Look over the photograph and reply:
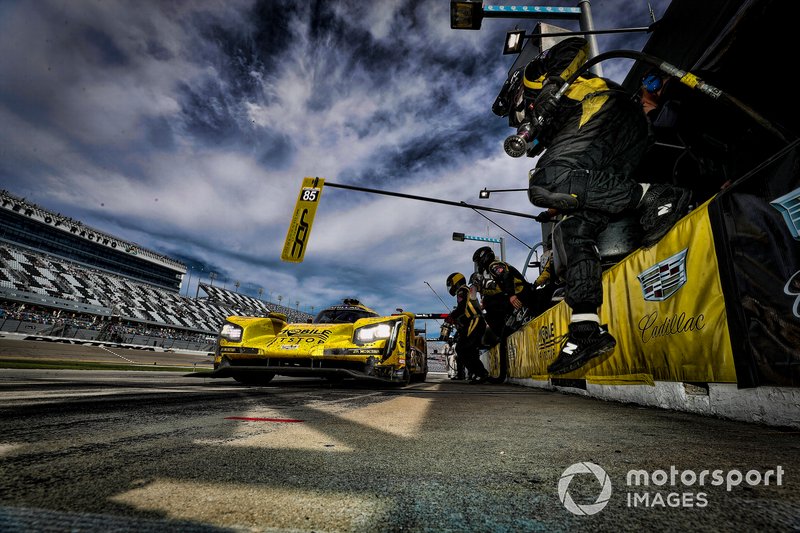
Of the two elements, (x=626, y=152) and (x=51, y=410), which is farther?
(x=626, y=152)

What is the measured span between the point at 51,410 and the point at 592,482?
6.13 feet

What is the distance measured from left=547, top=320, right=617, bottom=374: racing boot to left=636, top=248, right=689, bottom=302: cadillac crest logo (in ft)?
1.30

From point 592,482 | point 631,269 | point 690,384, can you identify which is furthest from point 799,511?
point 631,269

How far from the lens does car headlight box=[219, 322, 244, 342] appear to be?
13.3 ft

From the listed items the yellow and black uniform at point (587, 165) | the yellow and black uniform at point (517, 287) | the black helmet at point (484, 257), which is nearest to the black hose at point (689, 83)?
the yellow and black uniform at point (587, 165)

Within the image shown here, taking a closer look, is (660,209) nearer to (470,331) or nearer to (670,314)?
(670,314)

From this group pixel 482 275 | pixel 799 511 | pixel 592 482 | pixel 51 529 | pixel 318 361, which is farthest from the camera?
pixel 482 275

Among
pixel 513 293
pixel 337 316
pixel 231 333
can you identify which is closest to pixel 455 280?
pixel 513 293

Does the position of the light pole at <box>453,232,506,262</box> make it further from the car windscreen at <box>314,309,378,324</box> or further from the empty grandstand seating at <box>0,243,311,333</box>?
the empty grandstand seating at <box>0,243,311,333</box>

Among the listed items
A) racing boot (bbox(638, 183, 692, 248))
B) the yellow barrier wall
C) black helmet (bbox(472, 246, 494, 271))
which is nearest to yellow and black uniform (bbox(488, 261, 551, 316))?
black helmet (bbox(472, 246, 494, 271))

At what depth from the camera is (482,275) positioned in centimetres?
812

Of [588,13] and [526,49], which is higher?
[526,49]

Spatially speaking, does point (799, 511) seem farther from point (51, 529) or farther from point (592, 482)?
point (51, 529)

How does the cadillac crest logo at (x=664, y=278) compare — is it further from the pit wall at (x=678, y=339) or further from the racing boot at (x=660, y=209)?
the racing boot at (x=660, y=209)
